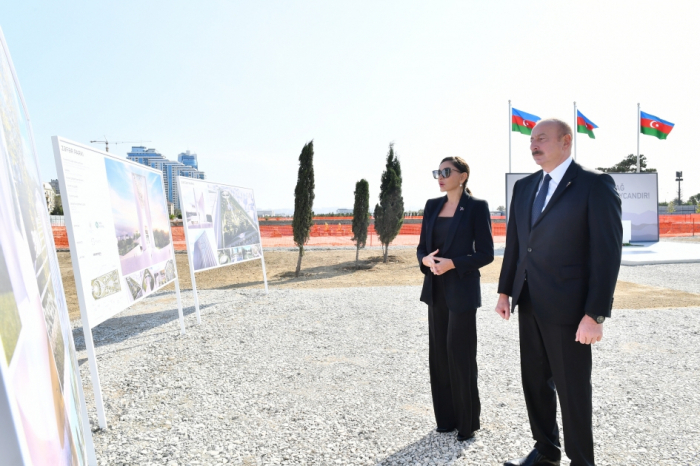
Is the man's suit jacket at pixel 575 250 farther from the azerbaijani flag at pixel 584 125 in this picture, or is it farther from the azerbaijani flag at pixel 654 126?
the azerbaijani flag at pixel 654 126

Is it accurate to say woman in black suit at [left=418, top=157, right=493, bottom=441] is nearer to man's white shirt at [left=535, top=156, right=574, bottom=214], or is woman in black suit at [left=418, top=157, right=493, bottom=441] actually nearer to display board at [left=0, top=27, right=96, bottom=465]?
man's white shirt at [left=535, top=156, right=574, bottom=214]

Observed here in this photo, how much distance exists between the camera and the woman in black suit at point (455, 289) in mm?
2879

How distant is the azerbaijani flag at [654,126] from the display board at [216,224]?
23624 mm

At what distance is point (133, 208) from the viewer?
470cm

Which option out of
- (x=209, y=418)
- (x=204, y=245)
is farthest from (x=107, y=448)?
(x=204, y=245)

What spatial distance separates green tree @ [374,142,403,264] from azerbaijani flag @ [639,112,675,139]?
1585 cm

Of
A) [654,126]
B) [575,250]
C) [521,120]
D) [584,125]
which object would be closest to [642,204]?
[584,125]

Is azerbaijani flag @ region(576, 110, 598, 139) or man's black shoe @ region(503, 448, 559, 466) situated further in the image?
azerbaijani flag @ region(576, 110, 598, 139)

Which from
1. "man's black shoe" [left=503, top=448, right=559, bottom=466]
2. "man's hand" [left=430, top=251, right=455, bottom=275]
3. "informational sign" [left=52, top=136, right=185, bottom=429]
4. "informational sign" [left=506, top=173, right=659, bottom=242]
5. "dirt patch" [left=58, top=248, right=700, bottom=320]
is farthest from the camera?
"informational sign" [left=506, top=173, right=659, bottom=242]

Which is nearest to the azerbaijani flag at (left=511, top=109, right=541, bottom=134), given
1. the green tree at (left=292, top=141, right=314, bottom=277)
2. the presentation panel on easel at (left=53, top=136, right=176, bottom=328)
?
the green tree at (left=292, top=141, right=314, bottom=277)

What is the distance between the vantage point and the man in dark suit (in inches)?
84.5

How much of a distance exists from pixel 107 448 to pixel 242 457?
999mm

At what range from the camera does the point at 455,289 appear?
114 inches

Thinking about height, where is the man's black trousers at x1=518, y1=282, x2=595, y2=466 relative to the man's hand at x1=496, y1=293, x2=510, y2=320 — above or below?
below
